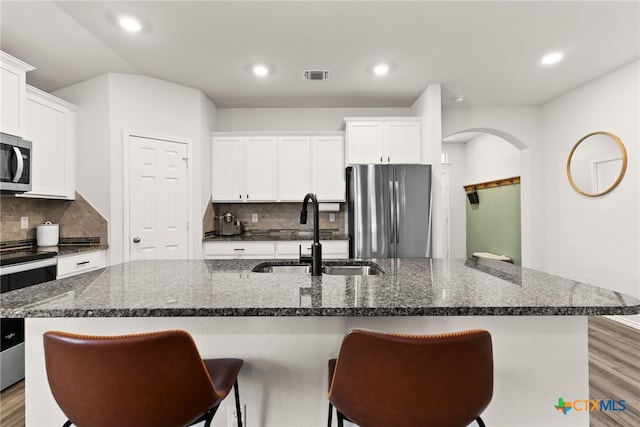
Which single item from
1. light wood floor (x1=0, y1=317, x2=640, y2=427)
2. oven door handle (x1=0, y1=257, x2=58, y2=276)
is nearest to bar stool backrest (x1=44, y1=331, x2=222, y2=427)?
light wood floor (x1=0, y1=317, x2=640, y2=427)

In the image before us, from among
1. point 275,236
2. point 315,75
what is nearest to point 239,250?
point 275,236

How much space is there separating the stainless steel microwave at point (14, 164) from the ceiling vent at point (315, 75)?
2542mm

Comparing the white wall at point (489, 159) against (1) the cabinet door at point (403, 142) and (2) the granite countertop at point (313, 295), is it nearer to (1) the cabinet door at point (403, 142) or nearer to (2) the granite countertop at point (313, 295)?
(1) the cabinet door at point (403, 142)

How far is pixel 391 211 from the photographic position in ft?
11.4

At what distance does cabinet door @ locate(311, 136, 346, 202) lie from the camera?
4027mm

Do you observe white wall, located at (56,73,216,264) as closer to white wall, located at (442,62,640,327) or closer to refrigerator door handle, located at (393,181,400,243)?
refrigerator door handle, located at (393,181,400,243)

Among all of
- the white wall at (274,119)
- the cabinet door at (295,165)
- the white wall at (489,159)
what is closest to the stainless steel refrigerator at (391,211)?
the cabinet door at (295,165)

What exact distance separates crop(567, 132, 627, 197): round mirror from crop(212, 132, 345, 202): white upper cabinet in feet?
9.29

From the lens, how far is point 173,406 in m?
0.86

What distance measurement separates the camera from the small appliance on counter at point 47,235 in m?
2.96

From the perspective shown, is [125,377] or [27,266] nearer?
[125,377]

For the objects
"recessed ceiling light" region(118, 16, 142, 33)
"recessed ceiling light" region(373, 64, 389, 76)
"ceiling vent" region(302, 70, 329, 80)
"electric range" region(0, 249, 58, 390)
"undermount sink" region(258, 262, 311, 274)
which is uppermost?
"recessed ceiling light" region(118, 16, 142, 33)

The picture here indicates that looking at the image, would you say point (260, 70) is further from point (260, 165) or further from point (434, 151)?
point (434, 151)

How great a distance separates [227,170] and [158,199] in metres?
0.94
